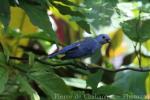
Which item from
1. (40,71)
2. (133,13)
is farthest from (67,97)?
(133,13)

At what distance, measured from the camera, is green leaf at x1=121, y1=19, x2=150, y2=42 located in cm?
104

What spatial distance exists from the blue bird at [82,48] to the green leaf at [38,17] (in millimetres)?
164

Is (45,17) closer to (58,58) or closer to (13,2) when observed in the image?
(13,2)

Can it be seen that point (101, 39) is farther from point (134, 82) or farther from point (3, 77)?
point (3, 77)

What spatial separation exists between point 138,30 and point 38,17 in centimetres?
32

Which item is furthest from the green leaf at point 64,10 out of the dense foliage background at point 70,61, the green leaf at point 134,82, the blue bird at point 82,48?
the green leaf at point 134,82

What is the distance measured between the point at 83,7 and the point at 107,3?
0.19ft

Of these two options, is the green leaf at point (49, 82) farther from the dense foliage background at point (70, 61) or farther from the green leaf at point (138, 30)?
the green leaf at point (138, 30)

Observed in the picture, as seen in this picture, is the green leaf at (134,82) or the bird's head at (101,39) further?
the green leaf at (134,82)

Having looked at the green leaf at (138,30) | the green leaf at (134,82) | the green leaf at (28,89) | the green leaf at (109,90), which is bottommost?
the green leaf at (28,89)

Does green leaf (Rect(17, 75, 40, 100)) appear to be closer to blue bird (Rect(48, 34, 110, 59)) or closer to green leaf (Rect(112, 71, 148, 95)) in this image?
blue bird (Rect(48, 34, 110, 59))

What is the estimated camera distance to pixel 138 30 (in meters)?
1.05

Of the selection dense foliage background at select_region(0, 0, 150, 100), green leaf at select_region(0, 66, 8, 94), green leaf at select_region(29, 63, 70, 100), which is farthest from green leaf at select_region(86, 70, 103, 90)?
green leaf at select_region(0, 66, 8, 94)

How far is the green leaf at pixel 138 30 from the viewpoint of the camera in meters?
1.04
